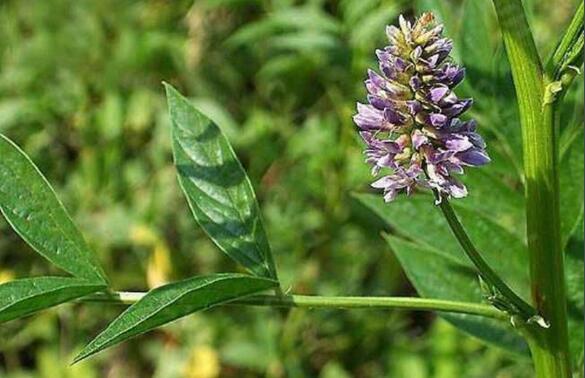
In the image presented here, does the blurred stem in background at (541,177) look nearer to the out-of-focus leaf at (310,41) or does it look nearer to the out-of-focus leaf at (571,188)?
the out-of-focus leaf at (571,188)

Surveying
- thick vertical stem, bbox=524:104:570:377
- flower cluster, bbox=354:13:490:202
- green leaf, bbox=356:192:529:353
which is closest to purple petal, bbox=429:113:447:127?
flower cluster, bbox=354:13:490:202

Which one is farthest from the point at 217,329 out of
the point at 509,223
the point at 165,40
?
the point at 509,223

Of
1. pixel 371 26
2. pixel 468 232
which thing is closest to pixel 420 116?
pixel 468 232

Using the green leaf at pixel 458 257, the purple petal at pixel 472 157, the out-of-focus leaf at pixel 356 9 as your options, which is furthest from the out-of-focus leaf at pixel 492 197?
the out-of-focus leaf at pixel 356 9

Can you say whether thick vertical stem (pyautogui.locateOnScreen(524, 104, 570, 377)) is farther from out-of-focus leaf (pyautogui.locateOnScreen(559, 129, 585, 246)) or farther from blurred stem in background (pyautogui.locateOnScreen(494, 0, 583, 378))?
out-of-focus leaf (pyautogui.locateOnScreen(559, 129, 585, 246))

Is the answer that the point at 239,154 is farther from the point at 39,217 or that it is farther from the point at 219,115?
the point at 39,217

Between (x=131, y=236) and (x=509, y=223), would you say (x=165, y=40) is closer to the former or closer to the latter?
(x=131, y=236)
